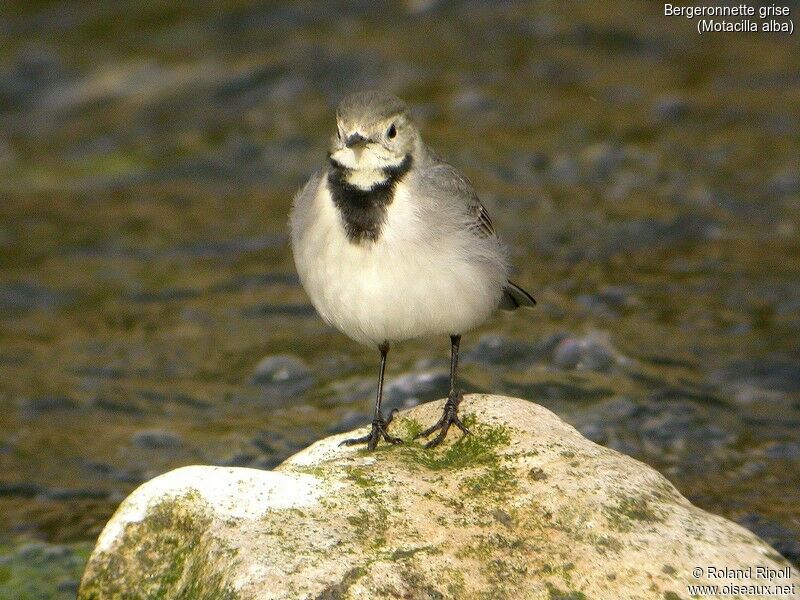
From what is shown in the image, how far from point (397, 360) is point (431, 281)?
11.0 ft

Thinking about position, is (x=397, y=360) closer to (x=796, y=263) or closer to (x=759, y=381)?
(x=759, y=381)

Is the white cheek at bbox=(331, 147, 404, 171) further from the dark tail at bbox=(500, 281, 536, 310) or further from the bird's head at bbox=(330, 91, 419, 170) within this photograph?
the dark tail at bbox=(500, 281, 536, 310)

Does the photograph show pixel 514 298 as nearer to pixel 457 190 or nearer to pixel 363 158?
pixel 457 190

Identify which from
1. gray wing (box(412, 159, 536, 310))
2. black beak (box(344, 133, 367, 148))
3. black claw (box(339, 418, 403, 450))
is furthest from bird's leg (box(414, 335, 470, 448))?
black beak (box(344, 133, 367, 148))

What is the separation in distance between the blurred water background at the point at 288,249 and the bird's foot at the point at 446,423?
1847mm

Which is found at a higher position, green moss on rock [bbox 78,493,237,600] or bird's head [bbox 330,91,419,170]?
bird's head [bbox 330,91,419,170]

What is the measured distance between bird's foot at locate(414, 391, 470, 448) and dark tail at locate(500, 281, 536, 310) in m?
0.88

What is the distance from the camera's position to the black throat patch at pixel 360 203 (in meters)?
5.32

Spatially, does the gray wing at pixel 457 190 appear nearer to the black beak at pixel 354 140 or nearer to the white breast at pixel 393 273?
the white breast at pixel 393 273

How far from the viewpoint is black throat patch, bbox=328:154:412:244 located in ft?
17.5

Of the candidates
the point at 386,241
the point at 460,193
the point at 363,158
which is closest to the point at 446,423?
the point at 386,241

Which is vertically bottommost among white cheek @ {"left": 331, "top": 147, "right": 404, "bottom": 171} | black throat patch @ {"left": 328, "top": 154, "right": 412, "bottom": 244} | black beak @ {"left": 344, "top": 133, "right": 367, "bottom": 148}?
black throat patch @ {"left": 328, "top": 154, "right": 412, "bottom": 244}

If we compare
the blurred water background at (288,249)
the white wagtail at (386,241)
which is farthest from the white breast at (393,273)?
the blurred water background at (288,249)

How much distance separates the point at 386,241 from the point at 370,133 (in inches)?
19.1
